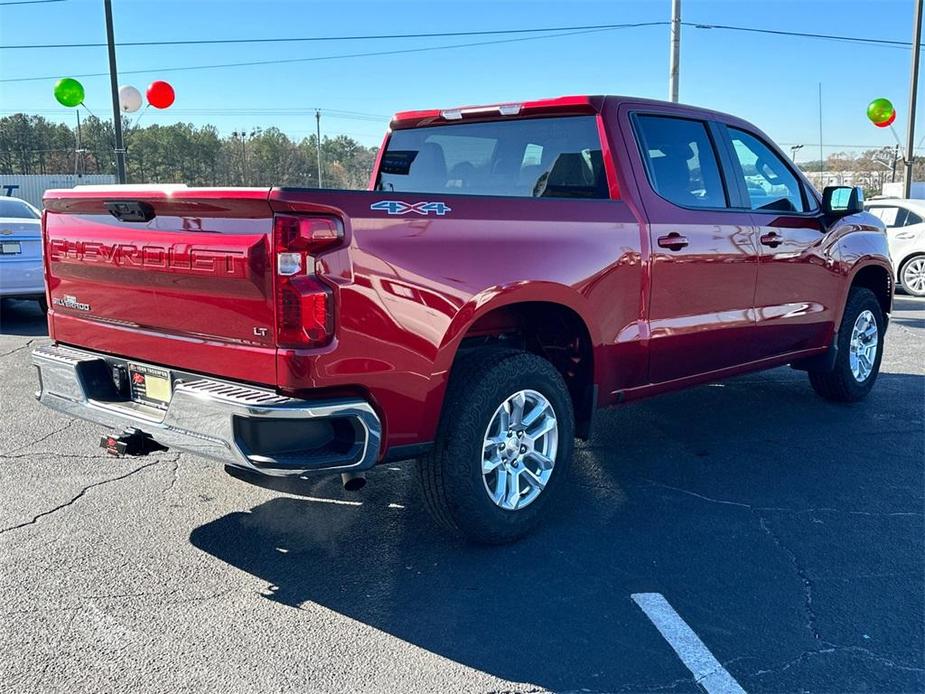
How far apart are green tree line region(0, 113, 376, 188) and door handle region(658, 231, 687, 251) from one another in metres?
2.77

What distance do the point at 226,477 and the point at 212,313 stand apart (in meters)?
1.70

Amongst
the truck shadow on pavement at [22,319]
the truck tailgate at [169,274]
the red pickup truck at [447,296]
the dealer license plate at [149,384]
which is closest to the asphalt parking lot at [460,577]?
the red pickup truck at [447,296]

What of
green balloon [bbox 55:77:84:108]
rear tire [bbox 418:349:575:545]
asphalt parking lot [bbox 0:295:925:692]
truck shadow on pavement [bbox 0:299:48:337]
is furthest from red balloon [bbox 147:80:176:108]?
rear tire [bbox 418:349:575:545]

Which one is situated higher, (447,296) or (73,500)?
(447,296)

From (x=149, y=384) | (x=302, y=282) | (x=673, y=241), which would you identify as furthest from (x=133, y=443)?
(x=673, y=241)

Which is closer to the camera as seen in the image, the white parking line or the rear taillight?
the white parking line

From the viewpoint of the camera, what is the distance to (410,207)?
3203 mm

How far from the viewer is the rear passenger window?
A: 176 inches

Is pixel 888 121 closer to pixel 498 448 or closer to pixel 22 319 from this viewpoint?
pixel 22 319

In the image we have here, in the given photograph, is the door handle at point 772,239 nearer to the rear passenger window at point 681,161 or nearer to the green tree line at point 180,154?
the rear passenger window at point 681,161

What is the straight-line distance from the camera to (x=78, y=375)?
12.1 ft

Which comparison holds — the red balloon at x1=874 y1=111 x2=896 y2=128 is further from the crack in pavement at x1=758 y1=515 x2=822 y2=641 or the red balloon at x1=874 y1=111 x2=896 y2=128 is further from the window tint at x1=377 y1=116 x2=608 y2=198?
the crack in pavement at x1=758 y1=515 x2=822 y2=641

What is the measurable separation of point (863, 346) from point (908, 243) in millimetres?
7662

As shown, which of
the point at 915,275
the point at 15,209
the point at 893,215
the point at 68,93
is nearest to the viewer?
the point at 15,209
